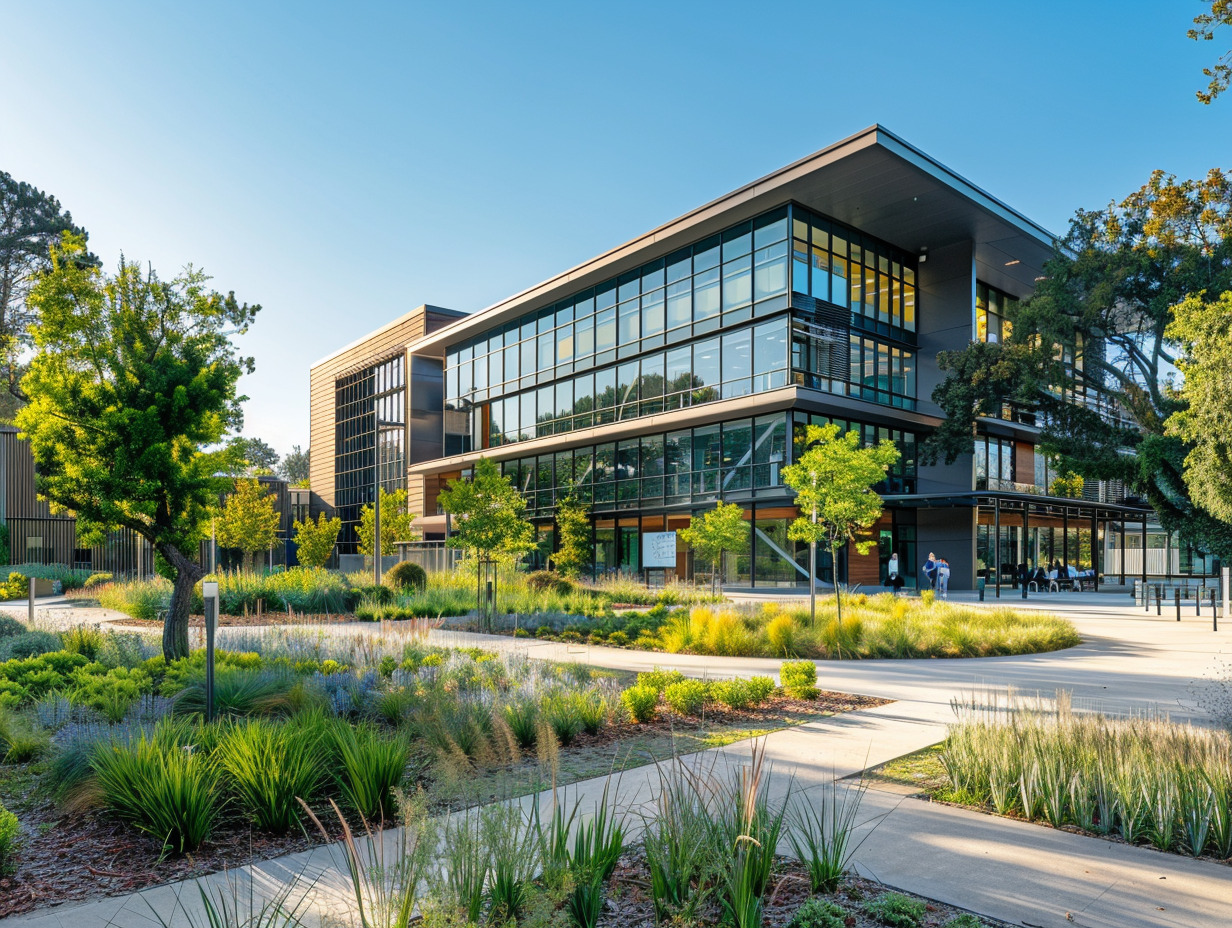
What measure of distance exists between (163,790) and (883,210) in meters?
32.3

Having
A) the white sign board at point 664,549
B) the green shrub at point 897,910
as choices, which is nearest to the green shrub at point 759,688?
the green shrub at point 897,910

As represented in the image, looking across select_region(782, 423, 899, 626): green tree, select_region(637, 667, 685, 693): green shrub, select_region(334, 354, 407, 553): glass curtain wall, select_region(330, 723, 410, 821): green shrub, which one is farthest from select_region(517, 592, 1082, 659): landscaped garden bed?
select_region(334, 354, 407, 553): glass curtain wall

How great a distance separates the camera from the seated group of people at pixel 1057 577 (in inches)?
1416

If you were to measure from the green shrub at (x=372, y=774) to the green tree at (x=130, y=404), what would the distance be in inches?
274

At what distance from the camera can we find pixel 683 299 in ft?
116

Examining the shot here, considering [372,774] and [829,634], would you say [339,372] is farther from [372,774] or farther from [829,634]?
[372,774]

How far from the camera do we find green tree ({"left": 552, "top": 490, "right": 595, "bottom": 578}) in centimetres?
3769

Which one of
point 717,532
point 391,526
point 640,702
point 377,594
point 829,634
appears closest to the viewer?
point 640,702

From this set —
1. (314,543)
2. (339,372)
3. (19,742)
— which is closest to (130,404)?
(19,742)

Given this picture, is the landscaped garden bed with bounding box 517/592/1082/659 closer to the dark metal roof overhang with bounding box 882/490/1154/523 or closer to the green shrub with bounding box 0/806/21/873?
the green shrub with bounding box 0/806/21/873

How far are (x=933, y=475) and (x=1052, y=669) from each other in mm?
25114

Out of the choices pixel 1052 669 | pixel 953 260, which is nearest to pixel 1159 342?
pixel 953 260

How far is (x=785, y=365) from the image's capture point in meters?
30.6

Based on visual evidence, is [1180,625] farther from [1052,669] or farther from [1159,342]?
[1159,342]
